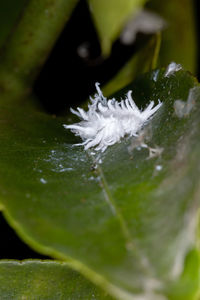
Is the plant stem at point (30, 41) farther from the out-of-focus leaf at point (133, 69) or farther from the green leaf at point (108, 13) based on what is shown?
the out-of-focus leaf at point (133, 69)

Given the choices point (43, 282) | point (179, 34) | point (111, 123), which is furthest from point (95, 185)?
point (179, 34)

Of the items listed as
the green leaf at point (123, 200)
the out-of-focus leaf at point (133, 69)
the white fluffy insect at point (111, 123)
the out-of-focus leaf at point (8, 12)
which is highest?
the out-of-focus leaf at point (8, 12)

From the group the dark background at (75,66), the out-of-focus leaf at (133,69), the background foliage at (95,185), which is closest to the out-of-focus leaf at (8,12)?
the background foliage at (95,185)

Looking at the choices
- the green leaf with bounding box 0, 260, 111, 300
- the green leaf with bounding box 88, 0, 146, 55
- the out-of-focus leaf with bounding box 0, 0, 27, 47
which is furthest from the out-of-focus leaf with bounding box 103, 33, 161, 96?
the green leaf with bounding box 0, 260, 111, 300

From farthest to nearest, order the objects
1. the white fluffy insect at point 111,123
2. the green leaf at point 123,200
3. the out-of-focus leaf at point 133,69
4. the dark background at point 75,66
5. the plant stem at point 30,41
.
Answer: the dark background at point 75,66, the out-of-focus leaf at point 133,69, the plant stem at point 30,41, the white fluffy insect at point 111,123, the green leaf at point 123,200

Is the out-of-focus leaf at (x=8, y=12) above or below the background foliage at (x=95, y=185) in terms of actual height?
above

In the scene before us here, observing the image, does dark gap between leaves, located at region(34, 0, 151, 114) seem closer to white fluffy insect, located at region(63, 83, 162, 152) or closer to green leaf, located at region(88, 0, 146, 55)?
green leaf, located at region(88, 0, 146, 55)

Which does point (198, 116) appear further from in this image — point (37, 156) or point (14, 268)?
point (14, 268)

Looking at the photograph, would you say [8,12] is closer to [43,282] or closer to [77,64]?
[77,64]
